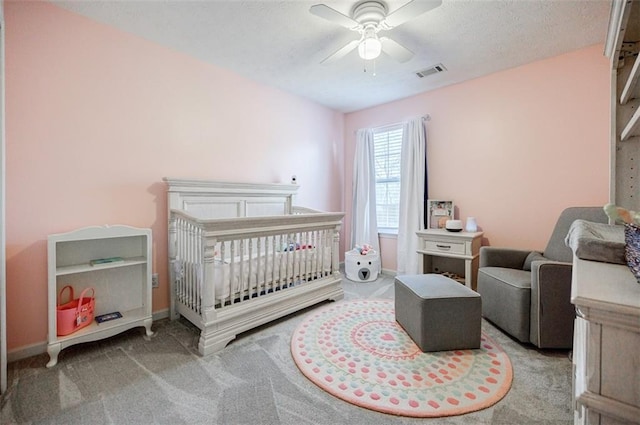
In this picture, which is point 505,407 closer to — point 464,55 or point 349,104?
point 464,55

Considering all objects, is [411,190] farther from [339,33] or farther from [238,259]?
[238,259]

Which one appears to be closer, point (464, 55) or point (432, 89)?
point (464, 55)

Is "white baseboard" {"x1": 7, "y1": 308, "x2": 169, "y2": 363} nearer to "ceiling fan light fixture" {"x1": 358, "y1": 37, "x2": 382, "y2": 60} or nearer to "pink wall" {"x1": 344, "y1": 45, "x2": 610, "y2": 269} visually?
"ceiling fan light fixture" {"x1": 358, "y1": 37, "x2": 382, "y2": 60}

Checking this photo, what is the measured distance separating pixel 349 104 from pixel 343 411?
3632mm

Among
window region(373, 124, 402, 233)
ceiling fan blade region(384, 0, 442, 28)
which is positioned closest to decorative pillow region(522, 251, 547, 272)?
window region(373, 124, 402, 233)

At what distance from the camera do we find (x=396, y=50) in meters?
2.09

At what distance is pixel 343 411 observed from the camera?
1.39 m

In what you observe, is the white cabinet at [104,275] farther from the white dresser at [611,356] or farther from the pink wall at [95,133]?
the white dresser at [611,356]

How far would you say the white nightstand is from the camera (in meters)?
2.85

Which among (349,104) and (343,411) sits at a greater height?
(349,104)

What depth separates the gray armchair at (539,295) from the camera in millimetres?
1859

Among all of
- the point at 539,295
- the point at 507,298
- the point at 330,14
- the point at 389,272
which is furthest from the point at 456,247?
the point at 330,14

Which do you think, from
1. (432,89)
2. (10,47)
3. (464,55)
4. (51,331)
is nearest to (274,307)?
(51,331)

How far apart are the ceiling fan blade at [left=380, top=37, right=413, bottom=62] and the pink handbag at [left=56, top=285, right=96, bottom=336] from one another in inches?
112
